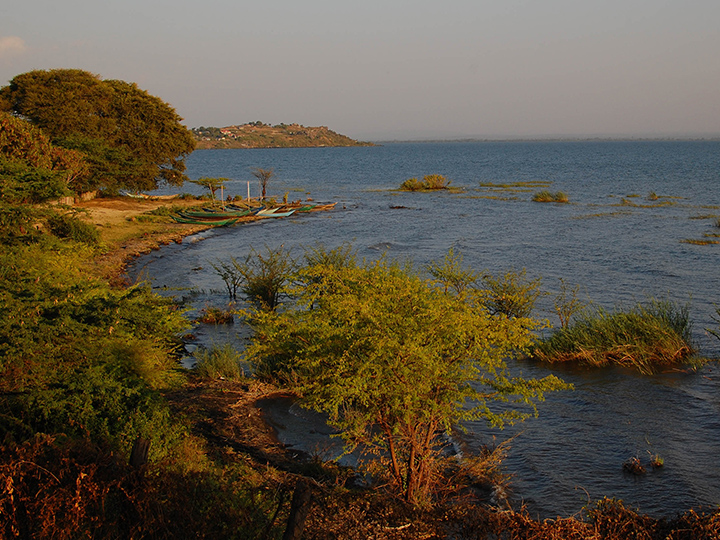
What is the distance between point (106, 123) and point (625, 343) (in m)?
38.5

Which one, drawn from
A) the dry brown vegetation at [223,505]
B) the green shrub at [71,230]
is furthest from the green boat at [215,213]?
the dry brown vegetation at [223,505]

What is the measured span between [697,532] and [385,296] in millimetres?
3818

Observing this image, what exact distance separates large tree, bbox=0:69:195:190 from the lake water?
8.75 m

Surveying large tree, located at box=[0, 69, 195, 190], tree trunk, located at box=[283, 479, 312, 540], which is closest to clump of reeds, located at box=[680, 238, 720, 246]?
tree trunk, located at box=[283, 479, 312, 540]

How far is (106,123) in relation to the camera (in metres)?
41.9

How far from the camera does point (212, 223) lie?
3659 centimetres

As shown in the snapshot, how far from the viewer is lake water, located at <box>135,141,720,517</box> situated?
9.39 m

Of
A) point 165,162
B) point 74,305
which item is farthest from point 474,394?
point 165,162

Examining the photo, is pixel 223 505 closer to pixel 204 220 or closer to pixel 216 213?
pixel 204 220

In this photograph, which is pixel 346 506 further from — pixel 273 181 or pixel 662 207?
pixel 273 181

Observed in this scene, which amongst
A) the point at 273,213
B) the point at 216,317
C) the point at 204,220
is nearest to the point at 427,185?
the point at 273,213

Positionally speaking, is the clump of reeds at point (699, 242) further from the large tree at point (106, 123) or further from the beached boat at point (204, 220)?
the large tree at point (106, 123)

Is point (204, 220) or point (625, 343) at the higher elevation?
point (204, 220)

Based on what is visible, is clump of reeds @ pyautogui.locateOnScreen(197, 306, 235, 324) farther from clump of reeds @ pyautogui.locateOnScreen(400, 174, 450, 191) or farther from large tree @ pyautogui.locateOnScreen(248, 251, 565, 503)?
clump of reeds @ pyautogui.locateOnScreen(400, 174, 450, 191)
